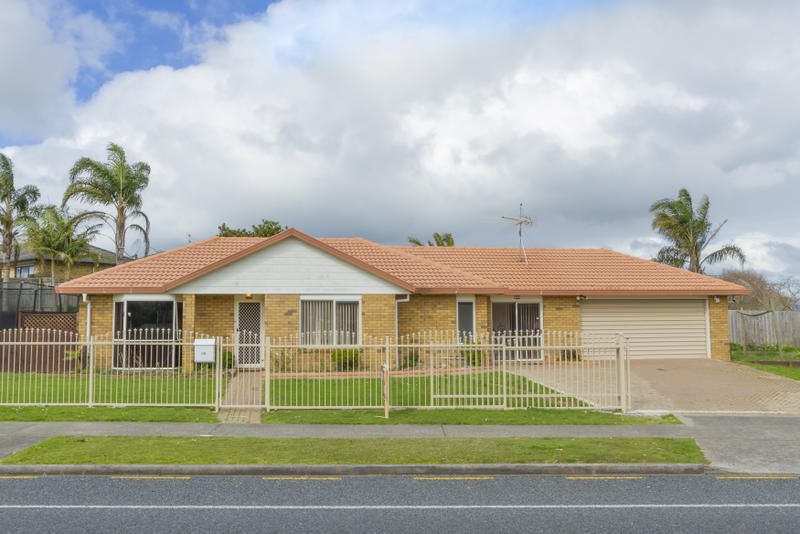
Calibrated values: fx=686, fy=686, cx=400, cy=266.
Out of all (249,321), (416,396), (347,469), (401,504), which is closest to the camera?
(401,504)

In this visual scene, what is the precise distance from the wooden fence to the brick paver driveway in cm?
661

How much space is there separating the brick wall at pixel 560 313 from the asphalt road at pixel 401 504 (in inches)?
571

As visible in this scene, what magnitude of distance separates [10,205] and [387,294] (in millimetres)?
22704

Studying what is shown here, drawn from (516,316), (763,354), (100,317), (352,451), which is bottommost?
(352,451)

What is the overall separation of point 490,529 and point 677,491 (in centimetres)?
290

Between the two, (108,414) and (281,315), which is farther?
(281,315)

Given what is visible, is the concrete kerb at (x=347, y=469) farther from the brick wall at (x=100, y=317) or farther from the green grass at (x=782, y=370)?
the brick wall at (x=100, y=317)

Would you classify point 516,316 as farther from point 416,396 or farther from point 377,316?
point 416,396

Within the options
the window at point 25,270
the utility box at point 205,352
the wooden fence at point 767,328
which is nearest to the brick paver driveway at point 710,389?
the wooden fence at point 767,328

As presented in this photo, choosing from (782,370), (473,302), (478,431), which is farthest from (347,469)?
(782,370)

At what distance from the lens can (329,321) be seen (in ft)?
66.0

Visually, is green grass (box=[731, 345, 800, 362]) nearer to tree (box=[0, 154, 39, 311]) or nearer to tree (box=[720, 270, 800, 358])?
tree (box=[720, 270, 800, 358])

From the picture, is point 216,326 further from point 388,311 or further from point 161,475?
point 161,475

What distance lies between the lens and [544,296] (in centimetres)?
2342
